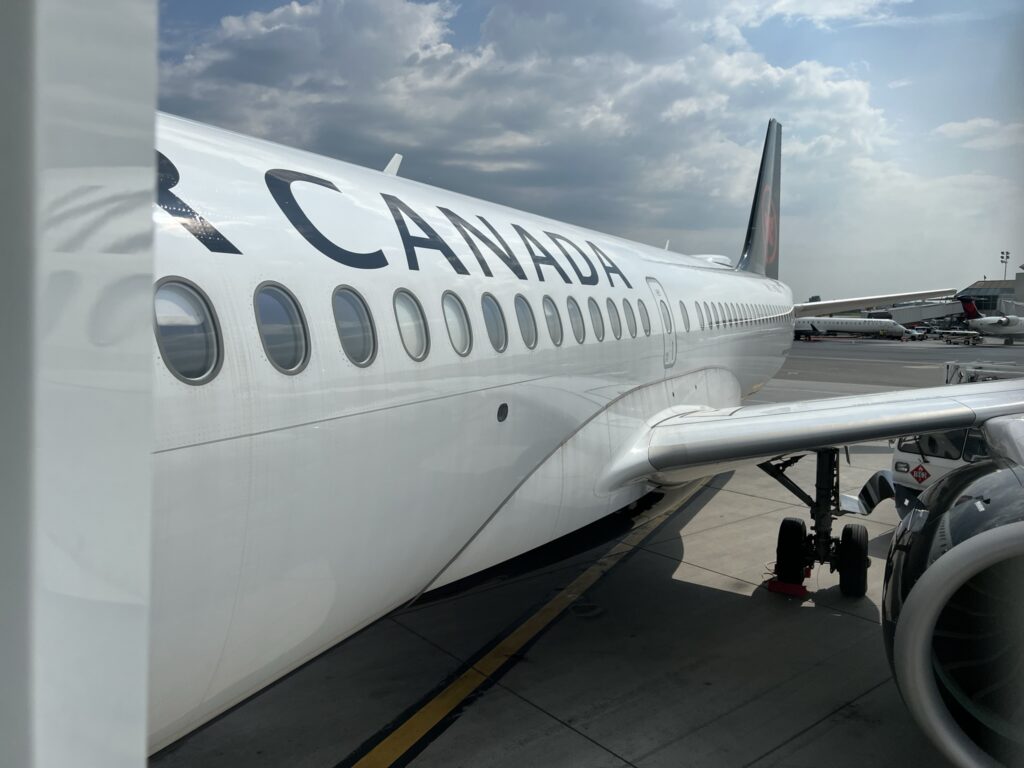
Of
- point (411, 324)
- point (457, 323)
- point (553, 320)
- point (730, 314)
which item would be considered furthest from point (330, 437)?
point (730, 314)

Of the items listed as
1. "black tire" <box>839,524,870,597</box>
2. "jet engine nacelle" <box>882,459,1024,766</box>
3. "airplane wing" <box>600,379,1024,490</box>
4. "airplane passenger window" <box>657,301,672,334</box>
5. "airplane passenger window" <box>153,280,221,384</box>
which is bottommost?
"black tire" <box>839,524,870,597</box>

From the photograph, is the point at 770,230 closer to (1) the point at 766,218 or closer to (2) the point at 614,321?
(1) the point at 766,218

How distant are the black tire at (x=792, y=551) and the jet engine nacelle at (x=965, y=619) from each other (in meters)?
3.00

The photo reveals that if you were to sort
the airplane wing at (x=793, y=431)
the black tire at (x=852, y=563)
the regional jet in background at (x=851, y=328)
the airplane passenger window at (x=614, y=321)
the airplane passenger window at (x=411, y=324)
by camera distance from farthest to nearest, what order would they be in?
the regional jet in background at (x=851, y=328) → the black tire at (x=852, y=563) → the airplane passenger window at (x=614, y=321) → the airplane wing at (x=793, y=431) → the airplane passenger window at (x=411, y=324)

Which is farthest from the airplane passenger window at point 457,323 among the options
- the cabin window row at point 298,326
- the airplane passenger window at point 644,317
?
the airplane passenger window at point 644,317

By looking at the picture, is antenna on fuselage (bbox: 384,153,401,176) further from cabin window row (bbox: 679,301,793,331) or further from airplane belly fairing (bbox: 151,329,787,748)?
cabin window row (bbox: 679,301,793,331)

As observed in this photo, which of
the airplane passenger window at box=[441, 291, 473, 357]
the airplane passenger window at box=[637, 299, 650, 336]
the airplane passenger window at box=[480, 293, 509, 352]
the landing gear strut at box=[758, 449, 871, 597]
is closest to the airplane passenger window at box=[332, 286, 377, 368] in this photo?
the airplane passenger window at box=[441, 291, 473, 357]

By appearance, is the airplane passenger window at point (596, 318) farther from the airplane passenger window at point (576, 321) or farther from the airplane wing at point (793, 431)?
the airplane wing at point (793, 431)

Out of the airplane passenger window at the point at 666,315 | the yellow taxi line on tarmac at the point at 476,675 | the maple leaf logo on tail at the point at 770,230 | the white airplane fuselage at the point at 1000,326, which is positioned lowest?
the yellow taxi line on tarmac at the point at 476,675

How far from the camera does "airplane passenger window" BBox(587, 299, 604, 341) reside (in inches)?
270

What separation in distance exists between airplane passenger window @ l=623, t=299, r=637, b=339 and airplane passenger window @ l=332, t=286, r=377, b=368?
4034mm

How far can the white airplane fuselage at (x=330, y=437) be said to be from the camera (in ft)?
9.73

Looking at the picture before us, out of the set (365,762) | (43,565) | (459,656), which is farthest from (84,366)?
(459,656)

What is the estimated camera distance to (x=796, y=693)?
6031mm
